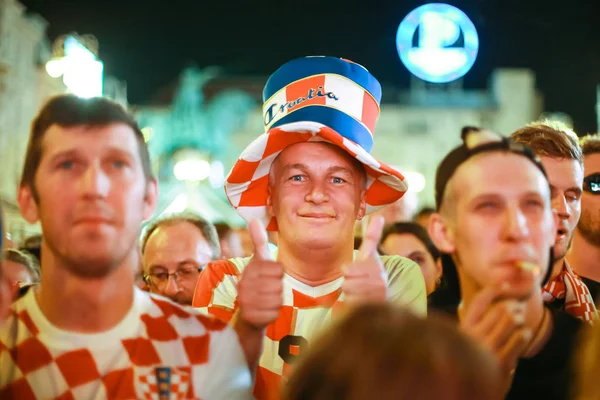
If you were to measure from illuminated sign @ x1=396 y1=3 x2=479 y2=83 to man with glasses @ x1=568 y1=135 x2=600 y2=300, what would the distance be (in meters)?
6.55

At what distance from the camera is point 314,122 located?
2605mm

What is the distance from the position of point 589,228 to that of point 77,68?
7.20 m

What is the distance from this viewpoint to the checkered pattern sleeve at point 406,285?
2418 millimetres

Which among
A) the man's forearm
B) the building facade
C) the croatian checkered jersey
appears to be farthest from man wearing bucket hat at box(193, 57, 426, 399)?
the building facade

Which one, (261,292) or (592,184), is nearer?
(261,292)

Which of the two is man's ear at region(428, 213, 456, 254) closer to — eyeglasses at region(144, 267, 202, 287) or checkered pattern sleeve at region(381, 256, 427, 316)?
checkered pattern sleeve at region(381, 256, 427, 316)

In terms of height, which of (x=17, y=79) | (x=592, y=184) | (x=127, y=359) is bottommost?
(x=127, y=359)

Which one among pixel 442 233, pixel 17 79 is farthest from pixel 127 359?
pixel 17 79

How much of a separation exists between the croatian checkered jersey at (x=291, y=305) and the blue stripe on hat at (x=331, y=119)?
0.53m

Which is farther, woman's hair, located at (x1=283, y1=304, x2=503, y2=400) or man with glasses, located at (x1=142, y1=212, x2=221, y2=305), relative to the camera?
man with glasses, located at (x1=142, y1=212, x2=221, y2=305)

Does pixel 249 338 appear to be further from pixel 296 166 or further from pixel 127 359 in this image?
pixel 296 166

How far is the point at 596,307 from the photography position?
289 centimetres

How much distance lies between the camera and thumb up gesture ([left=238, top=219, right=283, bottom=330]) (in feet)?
6.39

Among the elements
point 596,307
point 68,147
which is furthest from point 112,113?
point 596,307
